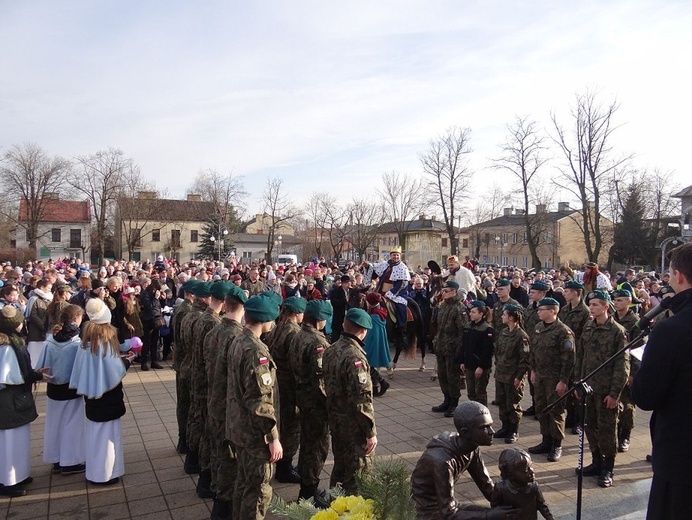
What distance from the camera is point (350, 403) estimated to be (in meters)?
A: 4.55

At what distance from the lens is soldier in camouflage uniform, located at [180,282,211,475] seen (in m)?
5.78

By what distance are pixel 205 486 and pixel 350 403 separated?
2.01 metres

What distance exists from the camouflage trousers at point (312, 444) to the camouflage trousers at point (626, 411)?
3.83 metres

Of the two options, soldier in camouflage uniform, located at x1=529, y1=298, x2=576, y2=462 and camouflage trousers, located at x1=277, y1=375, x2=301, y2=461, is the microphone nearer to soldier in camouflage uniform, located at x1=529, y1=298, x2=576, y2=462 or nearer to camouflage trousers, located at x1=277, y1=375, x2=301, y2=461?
soldier in camouflage uniform, located at x1=529, y1=298, x2=576, y2=462

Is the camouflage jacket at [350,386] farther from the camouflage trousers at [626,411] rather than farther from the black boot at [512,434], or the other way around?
the camouflage trousers at [626,411]

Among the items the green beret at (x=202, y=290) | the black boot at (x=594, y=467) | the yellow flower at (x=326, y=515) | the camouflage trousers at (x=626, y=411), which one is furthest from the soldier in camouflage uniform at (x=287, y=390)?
the camouflage trousers at (x=626, y=411)

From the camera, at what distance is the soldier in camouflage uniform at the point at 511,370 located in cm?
701

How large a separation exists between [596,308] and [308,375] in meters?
3.51

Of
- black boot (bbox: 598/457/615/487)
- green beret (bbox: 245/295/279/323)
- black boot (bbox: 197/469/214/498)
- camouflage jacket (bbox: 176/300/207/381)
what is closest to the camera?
green beret (bbox: 245/295/279/323)

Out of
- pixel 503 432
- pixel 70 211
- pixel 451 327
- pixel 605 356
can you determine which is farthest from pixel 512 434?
pixel 70 211

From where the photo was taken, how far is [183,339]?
633 cm

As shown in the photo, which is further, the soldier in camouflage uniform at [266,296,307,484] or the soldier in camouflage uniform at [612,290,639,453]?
the soldier in camouflage uniform at [612,290,639,453]

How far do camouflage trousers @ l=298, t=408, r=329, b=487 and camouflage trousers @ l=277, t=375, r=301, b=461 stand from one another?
0.44 meters

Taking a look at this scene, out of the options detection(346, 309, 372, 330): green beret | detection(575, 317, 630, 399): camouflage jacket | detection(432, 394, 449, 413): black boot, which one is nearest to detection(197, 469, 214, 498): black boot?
detection(346, 309, 372, 330): green beret
